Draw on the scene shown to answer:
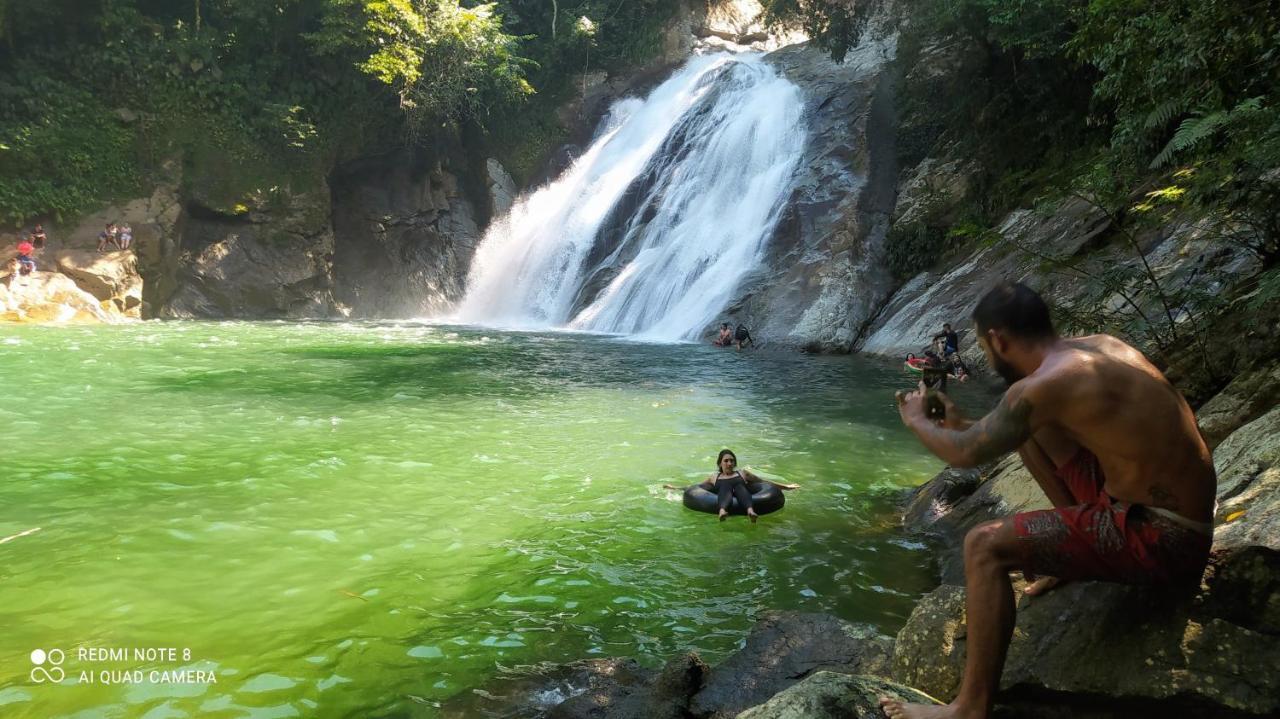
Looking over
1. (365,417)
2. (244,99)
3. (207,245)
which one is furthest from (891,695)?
(244,99)

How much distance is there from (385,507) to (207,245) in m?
25.1

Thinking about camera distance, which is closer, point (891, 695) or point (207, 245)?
point (891, 695)

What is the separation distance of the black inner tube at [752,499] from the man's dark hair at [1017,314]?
13.8ft

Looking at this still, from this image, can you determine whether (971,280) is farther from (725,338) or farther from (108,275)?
(108,275)

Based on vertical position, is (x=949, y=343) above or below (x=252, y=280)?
above

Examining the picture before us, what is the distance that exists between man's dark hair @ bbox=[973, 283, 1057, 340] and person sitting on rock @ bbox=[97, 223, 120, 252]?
28.6 metres

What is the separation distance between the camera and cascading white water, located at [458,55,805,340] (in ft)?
81.0

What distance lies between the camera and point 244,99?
28.7 metres

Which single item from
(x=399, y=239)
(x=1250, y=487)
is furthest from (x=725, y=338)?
(x=399, y=239)

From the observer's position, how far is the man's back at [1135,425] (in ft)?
8.77

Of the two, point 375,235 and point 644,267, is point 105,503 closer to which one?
point 644,267

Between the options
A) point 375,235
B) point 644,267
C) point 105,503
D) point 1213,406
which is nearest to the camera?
point 1213,406

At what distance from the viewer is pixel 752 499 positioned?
695 centimetres

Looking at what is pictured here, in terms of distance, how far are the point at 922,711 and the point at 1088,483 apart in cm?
107
